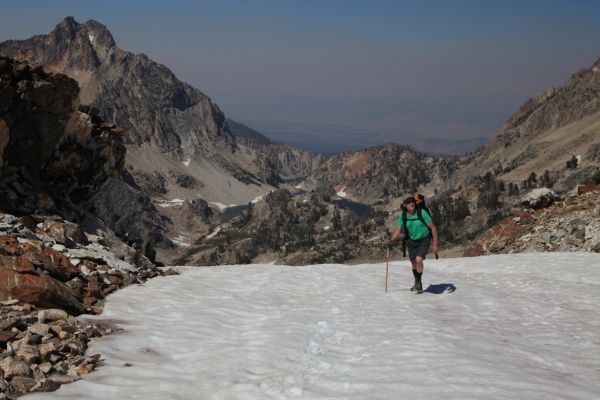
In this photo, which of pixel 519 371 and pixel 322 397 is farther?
pixel 519 371

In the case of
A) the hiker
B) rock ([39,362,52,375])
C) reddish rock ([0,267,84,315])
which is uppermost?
the hiker

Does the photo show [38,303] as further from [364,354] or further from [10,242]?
[364,354]

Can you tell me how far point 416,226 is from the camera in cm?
1925

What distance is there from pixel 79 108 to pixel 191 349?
3210 cm

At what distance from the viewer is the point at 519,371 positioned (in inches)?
426

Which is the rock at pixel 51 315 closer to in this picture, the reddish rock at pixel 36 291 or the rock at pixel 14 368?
the reddish rock at pixel 36 291

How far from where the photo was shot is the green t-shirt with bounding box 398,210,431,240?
19.2 m

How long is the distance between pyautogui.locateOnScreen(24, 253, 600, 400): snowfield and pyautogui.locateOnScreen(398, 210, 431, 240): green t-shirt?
2.41m

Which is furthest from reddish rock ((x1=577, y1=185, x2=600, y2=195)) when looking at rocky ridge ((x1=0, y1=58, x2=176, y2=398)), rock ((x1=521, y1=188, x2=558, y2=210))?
rocky ridge ((x1=0, y1=58, x2=176, y2=398))

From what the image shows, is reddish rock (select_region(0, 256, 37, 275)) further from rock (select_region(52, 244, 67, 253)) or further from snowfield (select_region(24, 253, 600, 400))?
rock (select_region(52, 244, 67, 253))

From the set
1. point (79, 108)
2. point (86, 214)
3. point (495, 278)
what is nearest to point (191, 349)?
point (495, 278)

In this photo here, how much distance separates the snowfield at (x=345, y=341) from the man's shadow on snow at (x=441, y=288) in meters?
0.17

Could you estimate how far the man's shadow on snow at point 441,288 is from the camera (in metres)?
21.0

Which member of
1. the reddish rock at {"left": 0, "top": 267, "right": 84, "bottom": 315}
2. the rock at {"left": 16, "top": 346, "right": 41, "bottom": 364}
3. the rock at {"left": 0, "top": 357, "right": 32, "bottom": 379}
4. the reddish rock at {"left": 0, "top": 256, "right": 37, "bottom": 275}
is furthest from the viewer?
the reddish rock at {"left": 0, "top": 256, "right": 37, "bottom": 275}
